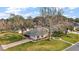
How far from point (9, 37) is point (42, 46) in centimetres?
29

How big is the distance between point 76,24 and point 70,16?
88 mm

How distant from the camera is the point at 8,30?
5.26ft

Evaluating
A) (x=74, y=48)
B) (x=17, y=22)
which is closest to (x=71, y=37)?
(x=74, y=48)

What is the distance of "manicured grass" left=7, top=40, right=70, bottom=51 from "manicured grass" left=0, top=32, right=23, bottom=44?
7 cm

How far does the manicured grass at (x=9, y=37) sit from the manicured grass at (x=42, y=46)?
69mm

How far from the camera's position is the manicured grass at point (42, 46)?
159cm

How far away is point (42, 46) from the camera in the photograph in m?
1.59

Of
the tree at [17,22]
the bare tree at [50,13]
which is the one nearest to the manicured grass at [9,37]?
the tree at [17,22]

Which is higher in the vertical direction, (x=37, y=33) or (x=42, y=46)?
(x=37, y=33)

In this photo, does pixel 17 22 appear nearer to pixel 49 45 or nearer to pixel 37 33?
pixel 37 33

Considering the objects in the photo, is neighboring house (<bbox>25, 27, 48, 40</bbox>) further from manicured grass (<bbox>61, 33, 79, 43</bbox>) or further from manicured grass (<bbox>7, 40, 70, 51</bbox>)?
→ manicured grass (<bbox>61, 33, 79, 43</bbox>)

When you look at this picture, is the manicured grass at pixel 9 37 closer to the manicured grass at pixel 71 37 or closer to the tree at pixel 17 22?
the tree at pixel 17 22

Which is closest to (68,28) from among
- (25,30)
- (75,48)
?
(75,48)
